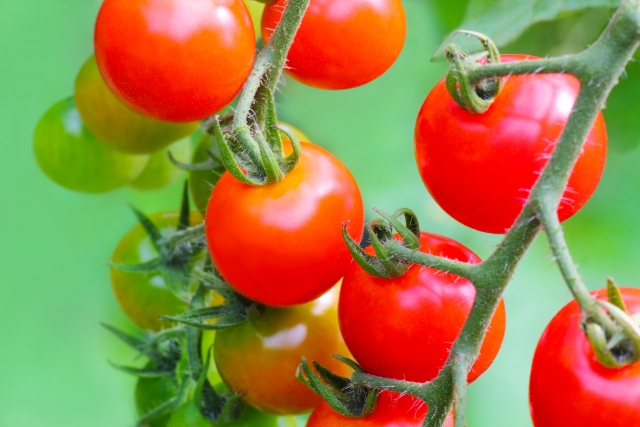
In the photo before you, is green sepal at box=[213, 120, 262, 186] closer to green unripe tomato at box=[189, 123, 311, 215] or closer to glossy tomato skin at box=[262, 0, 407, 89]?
glossy tomato skin at box=[262, 0, 407, 89]

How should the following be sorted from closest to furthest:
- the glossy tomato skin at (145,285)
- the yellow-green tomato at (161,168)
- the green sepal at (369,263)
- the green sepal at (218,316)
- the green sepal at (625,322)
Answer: the green sepal at (625,322) < the green sepal at (369,263) < the green sepal at (218,316) < the glossy tomato skin at (145,285) < the yellow-green tomato at (161,168)

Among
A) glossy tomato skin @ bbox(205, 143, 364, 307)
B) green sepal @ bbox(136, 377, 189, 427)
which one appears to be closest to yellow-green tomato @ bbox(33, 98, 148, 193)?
green sepal @ bbox(136, 377, 189, 427)

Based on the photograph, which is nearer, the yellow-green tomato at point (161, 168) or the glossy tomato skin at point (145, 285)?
the glossy tomato skin at point (145, 285)

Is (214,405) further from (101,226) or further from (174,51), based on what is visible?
(101,226)

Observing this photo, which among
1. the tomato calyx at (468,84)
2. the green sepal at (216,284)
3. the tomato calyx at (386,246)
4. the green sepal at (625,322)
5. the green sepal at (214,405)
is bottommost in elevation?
the green sepal at (214,405)

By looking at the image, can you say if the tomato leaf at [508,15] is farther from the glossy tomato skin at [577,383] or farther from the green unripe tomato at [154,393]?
the green unripe tomato at [154,393]

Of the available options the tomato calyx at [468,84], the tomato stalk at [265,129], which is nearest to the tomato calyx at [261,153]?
the tomato stalk at [265,129]

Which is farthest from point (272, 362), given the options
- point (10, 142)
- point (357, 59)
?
point (10, 142)
